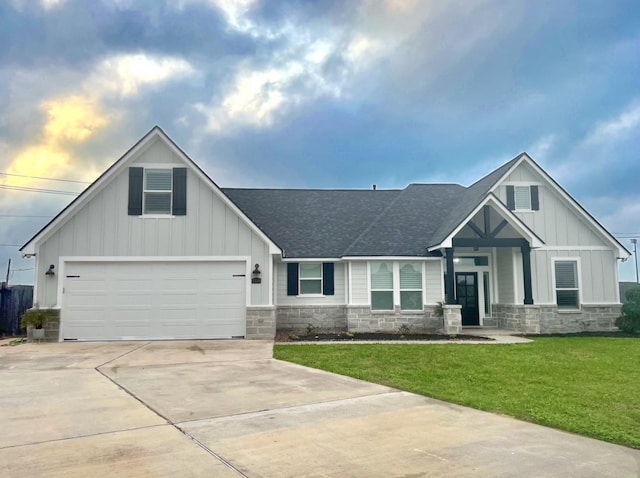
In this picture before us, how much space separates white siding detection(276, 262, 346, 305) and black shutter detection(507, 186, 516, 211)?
639 cm

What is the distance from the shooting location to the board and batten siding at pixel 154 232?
13.9 meters

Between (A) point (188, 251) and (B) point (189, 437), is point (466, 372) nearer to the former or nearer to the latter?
(B) point (189, 437)

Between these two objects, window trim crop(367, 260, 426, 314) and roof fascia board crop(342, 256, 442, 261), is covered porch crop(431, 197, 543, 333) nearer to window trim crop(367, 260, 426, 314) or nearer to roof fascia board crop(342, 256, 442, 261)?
roof fascia board crop(342, 256, 442, 261)

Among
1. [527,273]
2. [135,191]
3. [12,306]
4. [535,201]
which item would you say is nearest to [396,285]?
[527,273]

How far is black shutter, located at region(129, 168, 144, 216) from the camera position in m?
14.1

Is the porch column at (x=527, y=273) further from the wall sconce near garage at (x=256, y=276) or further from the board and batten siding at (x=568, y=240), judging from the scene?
the wall sconce near garage at (x=256, y=276)

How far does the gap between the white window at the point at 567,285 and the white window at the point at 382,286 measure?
240 inches

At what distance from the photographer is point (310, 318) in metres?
16.6

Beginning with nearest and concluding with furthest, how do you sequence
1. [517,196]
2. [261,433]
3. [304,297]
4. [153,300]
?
[261,433]
[153,300]
[304,297]
[517,196]

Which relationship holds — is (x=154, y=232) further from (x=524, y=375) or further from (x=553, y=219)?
(x=553, y=219)

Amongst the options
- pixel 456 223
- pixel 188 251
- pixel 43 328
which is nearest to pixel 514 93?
pixel 456 223

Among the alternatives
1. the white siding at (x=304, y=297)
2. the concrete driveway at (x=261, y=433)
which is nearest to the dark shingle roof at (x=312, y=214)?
the white siding at (x=304, y=297)

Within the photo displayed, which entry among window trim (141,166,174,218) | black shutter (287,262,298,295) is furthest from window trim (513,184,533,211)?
window trim (141,166,174,218)

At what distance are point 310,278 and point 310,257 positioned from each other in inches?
32.2
